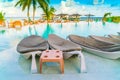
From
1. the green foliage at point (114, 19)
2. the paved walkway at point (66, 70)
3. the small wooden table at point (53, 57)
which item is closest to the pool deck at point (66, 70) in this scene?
the paved walkway at point (66, 70)

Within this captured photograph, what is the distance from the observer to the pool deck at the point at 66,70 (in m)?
3.38

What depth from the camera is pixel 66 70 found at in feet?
12.3

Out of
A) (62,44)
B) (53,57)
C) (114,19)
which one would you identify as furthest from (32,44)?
(114,19)

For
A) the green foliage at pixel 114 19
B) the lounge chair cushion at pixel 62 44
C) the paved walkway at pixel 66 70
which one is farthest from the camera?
the green foliage at pixel 114 19

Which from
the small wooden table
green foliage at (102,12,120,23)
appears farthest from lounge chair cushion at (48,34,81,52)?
green foliage at (102,12,120,23)

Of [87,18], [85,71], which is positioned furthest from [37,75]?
[87,18]

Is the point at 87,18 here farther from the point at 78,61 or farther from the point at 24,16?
the point at 78,61

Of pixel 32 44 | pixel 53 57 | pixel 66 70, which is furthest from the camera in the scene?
pixel 32 44

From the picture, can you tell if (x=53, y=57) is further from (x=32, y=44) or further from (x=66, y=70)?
(x=32, y=44)

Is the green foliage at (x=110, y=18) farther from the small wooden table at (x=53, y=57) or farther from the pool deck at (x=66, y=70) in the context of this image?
the small wooden table at (x=53, y=57)

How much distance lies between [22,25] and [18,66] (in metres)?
10.6

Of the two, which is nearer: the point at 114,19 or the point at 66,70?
the point at 66,70

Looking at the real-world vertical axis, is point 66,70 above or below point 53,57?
below

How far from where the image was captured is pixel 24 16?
58.8 feet
